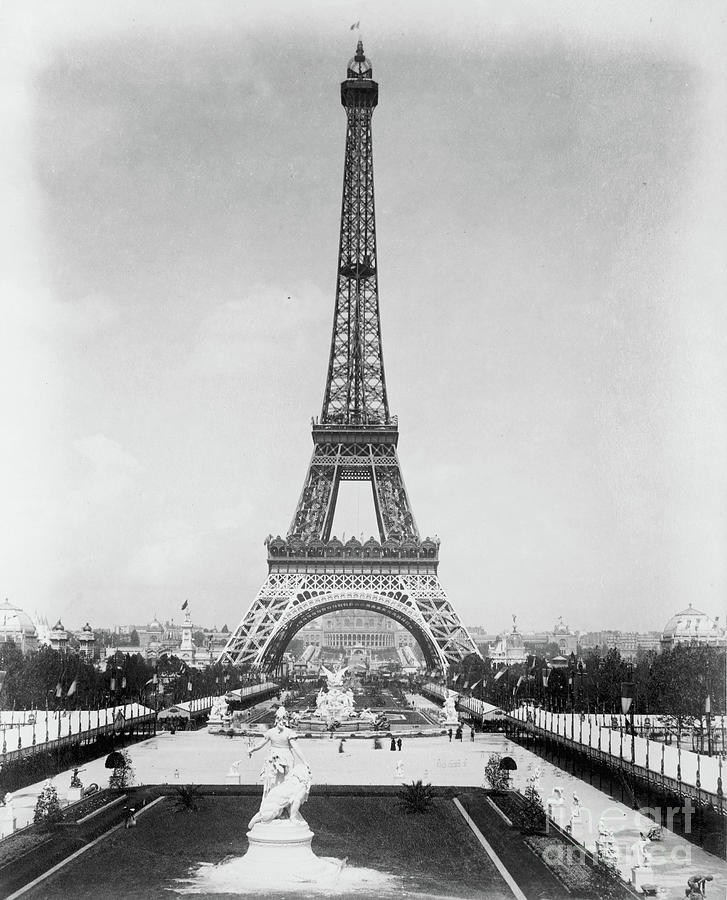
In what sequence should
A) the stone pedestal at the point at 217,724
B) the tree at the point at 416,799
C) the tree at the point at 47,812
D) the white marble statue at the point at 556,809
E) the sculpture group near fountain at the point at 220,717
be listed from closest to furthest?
the tree at the point at 47,812, the white marble statue at the point at 556,809, the tree at the point at 416,799, the stone pedestal at the point at 217,724, the sculpture group near fountain at the point at 220,717

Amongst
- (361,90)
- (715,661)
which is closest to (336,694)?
(715,661)

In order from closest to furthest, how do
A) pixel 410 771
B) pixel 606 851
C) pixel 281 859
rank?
pixel 281 859 → pixel 606 851 → pixel 410 771

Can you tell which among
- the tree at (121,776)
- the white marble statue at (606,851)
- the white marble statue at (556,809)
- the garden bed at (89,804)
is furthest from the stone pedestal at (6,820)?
the white marble statue at (606,851)

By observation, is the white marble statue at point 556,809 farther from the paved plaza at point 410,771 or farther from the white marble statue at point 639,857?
the white marble statue at point 639,857

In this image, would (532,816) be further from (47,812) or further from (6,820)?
(6,820)

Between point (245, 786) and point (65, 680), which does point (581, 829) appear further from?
point (65, 680)

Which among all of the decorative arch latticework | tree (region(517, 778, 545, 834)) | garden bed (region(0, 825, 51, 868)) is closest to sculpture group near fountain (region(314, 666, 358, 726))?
the decorative arch latticework

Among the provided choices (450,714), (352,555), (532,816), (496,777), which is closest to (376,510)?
(352,555)
